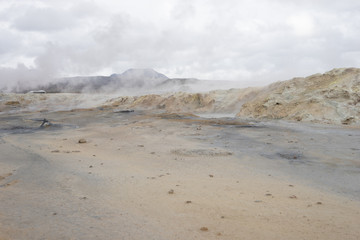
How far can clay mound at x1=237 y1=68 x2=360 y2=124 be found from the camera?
11461mm

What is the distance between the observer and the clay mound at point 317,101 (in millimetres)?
11461

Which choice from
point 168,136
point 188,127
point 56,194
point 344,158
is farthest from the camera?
point 188,127

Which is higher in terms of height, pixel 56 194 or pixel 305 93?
pixel 305 93

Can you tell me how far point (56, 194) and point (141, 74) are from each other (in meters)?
58.8

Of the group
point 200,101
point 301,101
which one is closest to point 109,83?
point 200,101

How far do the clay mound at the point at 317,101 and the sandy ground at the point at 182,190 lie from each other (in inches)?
200

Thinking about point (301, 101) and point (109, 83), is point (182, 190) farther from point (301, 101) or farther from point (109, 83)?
point (109, 83)

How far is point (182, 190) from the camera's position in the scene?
3.53 meters

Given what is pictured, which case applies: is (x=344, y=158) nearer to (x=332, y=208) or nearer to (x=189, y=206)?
(x=332, y=208)

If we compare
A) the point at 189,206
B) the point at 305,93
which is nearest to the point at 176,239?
the point at 189,206

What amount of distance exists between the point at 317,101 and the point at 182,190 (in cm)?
1066

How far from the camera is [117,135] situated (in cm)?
870

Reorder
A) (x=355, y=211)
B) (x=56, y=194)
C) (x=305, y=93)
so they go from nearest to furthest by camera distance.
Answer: (x=355, y=211) < (x=56, y=194) < (x=305, y=93)

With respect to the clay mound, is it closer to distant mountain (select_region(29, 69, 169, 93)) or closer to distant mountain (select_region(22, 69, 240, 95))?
distant mountain (select_region(22, 69, 240, 95))
